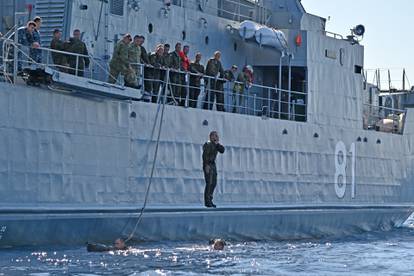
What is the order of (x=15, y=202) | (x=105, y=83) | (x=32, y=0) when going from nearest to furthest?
(x=15, y=202) → (x=105, y=83) → (x=32, y=0)

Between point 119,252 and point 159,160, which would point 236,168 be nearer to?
point 159,160

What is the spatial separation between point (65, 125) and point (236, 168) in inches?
184

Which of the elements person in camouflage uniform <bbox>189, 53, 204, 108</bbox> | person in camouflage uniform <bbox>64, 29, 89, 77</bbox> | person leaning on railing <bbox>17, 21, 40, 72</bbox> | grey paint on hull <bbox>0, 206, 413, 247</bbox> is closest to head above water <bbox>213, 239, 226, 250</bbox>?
grey paint on hull <bbox>0, 206, 413, 247</bbox>

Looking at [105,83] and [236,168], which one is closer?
[105,83]

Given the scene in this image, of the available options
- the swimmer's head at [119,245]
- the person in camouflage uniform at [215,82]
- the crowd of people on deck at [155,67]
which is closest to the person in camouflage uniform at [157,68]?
the crowd of people on deck at [155,67]

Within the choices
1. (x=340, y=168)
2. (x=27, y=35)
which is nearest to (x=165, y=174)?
(x=27, y=35)

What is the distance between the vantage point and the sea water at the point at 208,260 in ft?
46.9

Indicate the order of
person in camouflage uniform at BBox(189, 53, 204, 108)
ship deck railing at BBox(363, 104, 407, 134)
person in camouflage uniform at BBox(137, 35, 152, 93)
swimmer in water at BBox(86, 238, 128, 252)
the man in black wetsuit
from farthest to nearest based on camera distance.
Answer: ship deck railing at BBox(363, 104, 407, 134) < person in camouflage uniform at BBox(189, 53, 204, 108) < the man in black wetsuit < person in camouflage uniform at BBox(137, 35, 152, 93) < swimmer in water at BBox(86, 238, 128, 252)

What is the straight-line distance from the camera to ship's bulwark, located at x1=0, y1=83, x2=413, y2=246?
52.1 feet

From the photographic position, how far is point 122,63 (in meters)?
17.5

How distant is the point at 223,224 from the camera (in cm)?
1980

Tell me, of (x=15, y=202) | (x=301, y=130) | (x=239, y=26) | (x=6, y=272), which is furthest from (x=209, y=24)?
(x=6, y=272)

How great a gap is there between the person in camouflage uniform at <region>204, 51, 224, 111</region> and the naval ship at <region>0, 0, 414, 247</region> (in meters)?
0.21

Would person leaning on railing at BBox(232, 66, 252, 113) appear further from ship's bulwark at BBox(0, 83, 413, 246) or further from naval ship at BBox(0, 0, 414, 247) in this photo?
ship's bulwark at BBox(0, 83, 413, 246)
